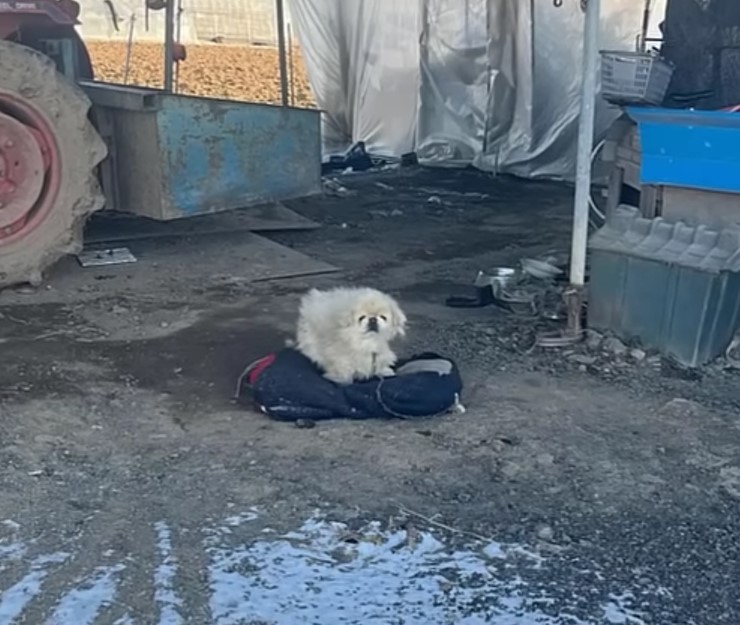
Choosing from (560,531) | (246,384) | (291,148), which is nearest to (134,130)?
(291,148)

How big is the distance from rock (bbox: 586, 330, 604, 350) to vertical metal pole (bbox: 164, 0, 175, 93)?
259cm

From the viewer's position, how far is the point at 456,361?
4488mm

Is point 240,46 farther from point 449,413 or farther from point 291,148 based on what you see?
point 449,413

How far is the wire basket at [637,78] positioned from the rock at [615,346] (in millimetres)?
1049

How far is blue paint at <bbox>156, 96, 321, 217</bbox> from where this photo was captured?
18.7ft

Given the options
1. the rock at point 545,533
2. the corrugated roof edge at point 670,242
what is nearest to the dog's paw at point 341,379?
the rock at point 545,533

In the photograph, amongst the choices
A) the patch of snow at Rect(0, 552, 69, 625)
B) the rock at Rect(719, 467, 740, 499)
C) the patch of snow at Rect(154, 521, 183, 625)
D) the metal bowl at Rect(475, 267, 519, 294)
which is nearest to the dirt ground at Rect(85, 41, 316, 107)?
the metal bowl at Rect(475, 267, 519, 294)

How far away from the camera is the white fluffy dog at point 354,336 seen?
3.87 meters

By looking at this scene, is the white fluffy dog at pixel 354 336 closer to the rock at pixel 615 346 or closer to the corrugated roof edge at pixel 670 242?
the rock at pixel 615 346

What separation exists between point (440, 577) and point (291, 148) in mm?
3731

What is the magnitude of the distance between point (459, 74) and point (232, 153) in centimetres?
476

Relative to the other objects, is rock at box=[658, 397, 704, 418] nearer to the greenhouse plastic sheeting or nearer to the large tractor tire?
the large tractor tire

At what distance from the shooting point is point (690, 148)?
14.9 feet

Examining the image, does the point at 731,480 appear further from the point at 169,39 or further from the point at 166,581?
the point at 169,39
